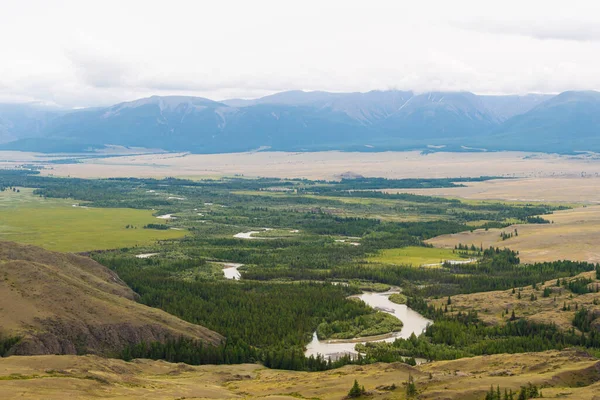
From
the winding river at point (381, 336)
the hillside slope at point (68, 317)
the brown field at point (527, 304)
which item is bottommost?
the winding river at point (381, 336)

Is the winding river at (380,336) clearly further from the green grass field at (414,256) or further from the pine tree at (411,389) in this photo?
the green grass field at (414,256)

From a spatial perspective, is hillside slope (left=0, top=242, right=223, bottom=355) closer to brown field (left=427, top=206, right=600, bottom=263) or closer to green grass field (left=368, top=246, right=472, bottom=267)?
green grass field (left=368, top=246, right=472, bottom=267)

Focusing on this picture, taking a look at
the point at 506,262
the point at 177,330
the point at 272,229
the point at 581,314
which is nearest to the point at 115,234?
the point at 272,229

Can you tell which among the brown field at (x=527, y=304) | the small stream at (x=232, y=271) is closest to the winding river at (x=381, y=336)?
the brown field at (x=527, y=304)

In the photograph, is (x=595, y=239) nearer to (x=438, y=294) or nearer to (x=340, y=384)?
(x=438, y=294)

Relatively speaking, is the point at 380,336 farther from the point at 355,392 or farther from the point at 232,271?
the point at 232,271

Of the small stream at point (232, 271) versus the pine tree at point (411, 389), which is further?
the small stream at point (232, 271)
